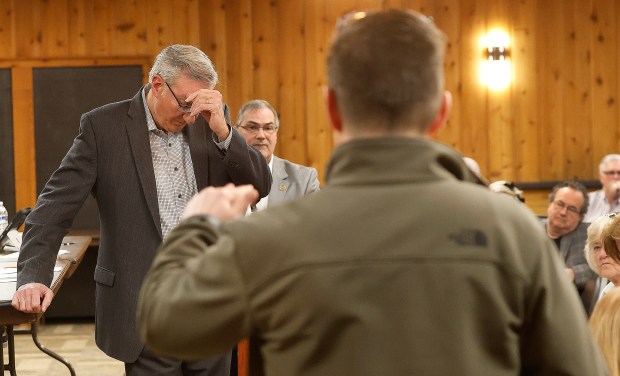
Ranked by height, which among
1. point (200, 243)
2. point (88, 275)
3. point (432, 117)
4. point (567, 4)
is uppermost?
point (567, 4)

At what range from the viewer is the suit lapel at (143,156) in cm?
276

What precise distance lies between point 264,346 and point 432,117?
1.19 ft

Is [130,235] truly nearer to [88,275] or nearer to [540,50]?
[88,275]

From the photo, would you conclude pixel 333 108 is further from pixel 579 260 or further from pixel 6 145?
pixel 6 145

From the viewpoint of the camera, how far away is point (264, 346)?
1.19m

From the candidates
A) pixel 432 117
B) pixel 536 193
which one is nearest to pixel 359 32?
pixel 432 117

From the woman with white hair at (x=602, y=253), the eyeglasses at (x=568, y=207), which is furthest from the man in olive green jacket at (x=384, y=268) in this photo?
the eyeglasses at (x=568, y=207)

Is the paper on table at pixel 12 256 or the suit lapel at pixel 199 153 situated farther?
the paper on table at pixel 12 256

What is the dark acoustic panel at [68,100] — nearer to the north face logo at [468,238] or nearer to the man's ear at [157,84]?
the man's ear at [157,84]

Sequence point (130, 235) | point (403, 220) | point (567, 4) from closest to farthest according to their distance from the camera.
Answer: point (403, 220), point (130, 235), point (567, 4)

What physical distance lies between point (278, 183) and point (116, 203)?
162 cm

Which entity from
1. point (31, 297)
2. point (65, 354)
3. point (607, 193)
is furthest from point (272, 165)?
point (607, 193)

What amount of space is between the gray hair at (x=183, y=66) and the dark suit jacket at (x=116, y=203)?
18 centimetres

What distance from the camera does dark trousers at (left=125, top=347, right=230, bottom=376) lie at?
9.03 feet
